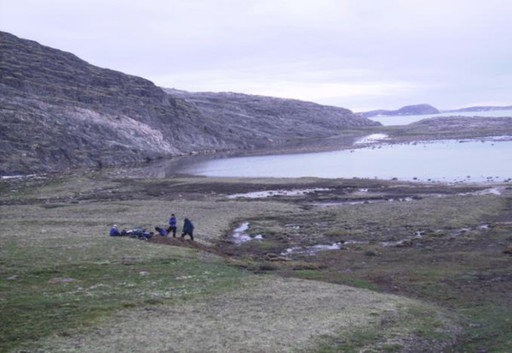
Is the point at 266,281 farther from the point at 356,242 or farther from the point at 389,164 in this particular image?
the point at 389,164

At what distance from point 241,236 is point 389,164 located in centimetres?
7249

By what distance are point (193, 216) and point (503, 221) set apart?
27602 mm

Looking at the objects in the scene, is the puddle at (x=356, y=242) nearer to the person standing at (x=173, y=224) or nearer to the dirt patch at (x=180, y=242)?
the dirt patch at (x=180, y=242)

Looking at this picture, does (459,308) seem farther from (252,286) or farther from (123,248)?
(123,248)

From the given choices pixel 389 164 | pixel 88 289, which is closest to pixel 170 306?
pixel 88 289

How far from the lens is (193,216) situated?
52125mm

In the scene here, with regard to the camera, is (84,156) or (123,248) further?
(84,156)

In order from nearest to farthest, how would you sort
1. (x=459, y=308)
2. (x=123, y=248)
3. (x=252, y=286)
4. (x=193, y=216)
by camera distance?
1. (x=459, y=308)
2. (x=252, y=286)
3. (x=123, y=248)
4. (x=193, y=216)

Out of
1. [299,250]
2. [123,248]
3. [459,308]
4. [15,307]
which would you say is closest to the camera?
[15,307]

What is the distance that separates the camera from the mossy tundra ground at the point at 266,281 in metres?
19.3

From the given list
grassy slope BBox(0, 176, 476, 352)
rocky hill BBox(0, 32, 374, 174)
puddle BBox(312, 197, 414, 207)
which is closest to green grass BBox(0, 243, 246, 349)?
grassy slope BBox(0, 176, 476, 352)

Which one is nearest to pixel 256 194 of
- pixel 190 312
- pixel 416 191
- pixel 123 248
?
pixel 416 191

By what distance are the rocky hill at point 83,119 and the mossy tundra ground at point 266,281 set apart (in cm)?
6156

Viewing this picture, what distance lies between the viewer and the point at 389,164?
364 feet
